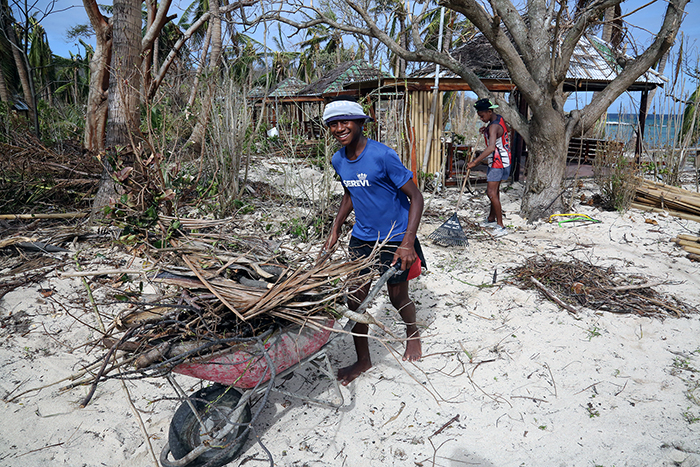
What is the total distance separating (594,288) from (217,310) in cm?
336

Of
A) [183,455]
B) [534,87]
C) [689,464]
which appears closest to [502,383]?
[689,464]

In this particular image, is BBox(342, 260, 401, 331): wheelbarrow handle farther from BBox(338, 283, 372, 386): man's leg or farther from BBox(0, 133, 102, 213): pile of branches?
BBox(0, 133, 102, 213): pile of branches

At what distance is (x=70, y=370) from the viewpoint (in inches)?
114

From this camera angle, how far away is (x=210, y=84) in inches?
187

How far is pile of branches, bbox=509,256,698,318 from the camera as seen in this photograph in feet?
11.4

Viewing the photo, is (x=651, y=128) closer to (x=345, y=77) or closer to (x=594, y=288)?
(x=594, y=288)

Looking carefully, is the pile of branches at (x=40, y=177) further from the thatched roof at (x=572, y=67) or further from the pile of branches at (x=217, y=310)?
the thatched roof at (x=572, y=67)

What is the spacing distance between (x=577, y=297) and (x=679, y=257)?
75.6 inches

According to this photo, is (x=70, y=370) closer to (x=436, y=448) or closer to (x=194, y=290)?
(x=194, y=290)

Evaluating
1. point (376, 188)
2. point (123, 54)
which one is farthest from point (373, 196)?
point (123, 54)

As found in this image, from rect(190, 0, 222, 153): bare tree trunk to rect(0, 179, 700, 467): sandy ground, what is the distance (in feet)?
7.65

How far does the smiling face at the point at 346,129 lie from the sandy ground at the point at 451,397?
44.4 inches

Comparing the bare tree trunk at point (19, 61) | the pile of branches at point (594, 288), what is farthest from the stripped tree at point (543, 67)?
the bare tree trunk at point (19, 61)

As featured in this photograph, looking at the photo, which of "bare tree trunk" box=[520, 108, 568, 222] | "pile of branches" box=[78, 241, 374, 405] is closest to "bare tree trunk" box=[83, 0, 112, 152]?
"pile of branches" box=[78, 241, 374, 405]
